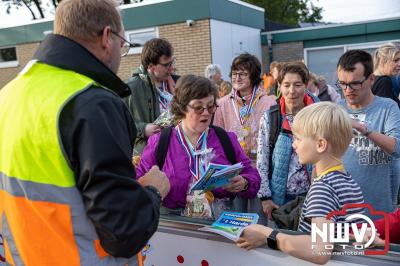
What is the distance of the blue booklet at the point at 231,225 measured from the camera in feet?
6.27

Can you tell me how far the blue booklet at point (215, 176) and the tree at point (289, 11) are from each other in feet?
96.8

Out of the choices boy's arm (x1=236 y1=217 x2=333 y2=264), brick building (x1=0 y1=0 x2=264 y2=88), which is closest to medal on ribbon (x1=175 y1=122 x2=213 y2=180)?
boy's arm (x1=236 y1=217 x2=333 y2=264)

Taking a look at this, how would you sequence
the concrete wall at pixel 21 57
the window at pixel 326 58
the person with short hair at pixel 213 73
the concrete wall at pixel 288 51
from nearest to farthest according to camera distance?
the person with short hair at pixel 213 73, the window at pixel 326 58, the concrete wall at pixel 288 51, the concrete wall at pixel 21 57

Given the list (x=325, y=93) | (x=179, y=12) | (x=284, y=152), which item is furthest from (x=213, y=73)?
(x=179, y=12)

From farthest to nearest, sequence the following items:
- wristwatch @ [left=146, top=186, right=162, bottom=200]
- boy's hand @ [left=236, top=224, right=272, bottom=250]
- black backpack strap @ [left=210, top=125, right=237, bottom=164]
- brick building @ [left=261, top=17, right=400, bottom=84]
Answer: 1. brick building @ [left=261, top=17, right=400, bottom=84]
2. black backpack strap @ [left=210, top=125, right=237, bottom=164]
3. boy's hand @ [left=236, top=224, right=272, bottom=250]
4. wristwatch @ [left=146, top=186, right=162, bottom=200]

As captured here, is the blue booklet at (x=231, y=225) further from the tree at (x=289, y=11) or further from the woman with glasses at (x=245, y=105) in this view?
the tree at (x=289, y=11)

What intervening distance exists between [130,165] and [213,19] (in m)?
11.8

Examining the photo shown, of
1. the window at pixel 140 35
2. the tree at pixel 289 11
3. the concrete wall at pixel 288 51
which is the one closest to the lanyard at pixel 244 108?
the window at pixel 140 35

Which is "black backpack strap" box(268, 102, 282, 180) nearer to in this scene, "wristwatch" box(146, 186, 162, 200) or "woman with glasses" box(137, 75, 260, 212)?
"woman with glasses" box(137, 75, 260, 212)

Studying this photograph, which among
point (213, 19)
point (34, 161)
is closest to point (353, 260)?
point (34, 161)

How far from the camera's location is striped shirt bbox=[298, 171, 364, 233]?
175 centimetres

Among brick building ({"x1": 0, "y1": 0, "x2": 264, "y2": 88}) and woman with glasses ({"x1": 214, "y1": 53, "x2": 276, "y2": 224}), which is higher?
brick building ({"x1": 0, "y1": 0, "x2": 264, "y2": 88})

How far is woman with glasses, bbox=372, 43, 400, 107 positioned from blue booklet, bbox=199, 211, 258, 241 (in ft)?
8.03

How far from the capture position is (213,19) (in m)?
12.6
